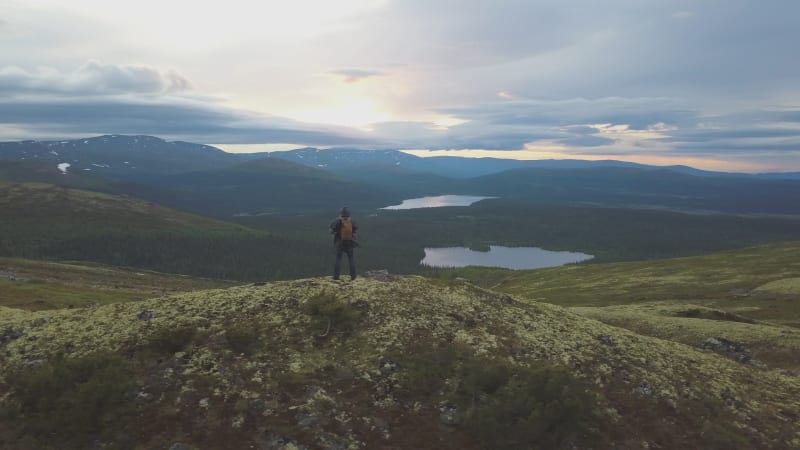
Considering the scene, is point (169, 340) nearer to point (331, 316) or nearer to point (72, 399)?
point (72, 399)

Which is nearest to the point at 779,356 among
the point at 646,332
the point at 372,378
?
the point at 646,332

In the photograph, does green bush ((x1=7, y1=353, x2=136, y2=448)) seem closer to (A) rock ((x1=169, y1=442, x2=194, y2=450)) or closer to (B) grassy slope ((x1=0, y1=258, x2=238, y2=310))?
(A) rock ((x1=169, y1=442, x2=194, y2=450))

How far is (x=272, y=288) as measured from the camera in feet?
96.3

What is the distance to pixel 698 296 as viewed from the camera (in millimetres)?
76938

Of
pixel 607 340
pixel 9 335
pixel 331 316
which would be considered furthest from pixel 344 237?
pixel 9 335

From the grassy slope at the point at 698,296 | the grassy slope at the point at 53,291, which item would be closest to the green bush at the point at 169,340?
the grassy slope at the point at 53,291

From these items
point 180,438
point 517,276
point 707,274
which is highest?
point 180,438

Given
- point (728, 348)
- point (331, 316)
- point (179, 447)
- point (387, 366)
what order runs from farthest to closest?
point (728, 348)
point (331, 316)
point (387, 366)
point (179, 447)

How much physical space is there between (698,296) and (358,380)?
73.3 meters

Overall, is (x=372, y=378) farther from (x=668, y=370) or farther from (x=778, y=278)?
(x=778, y=278)

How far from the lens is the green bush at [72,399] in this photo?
58.5ft

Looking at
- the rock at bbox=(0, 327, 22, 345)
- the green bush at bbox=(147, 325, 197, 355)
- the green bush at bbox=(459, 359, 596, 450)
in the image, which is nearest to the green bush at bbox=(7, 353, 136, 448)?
the green bush at bbox=(147, 325, 197, 355)

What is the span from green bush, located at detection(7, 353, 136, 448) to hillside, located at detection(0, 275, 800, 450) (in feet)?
0.18

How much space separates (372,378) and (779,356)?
102ft
